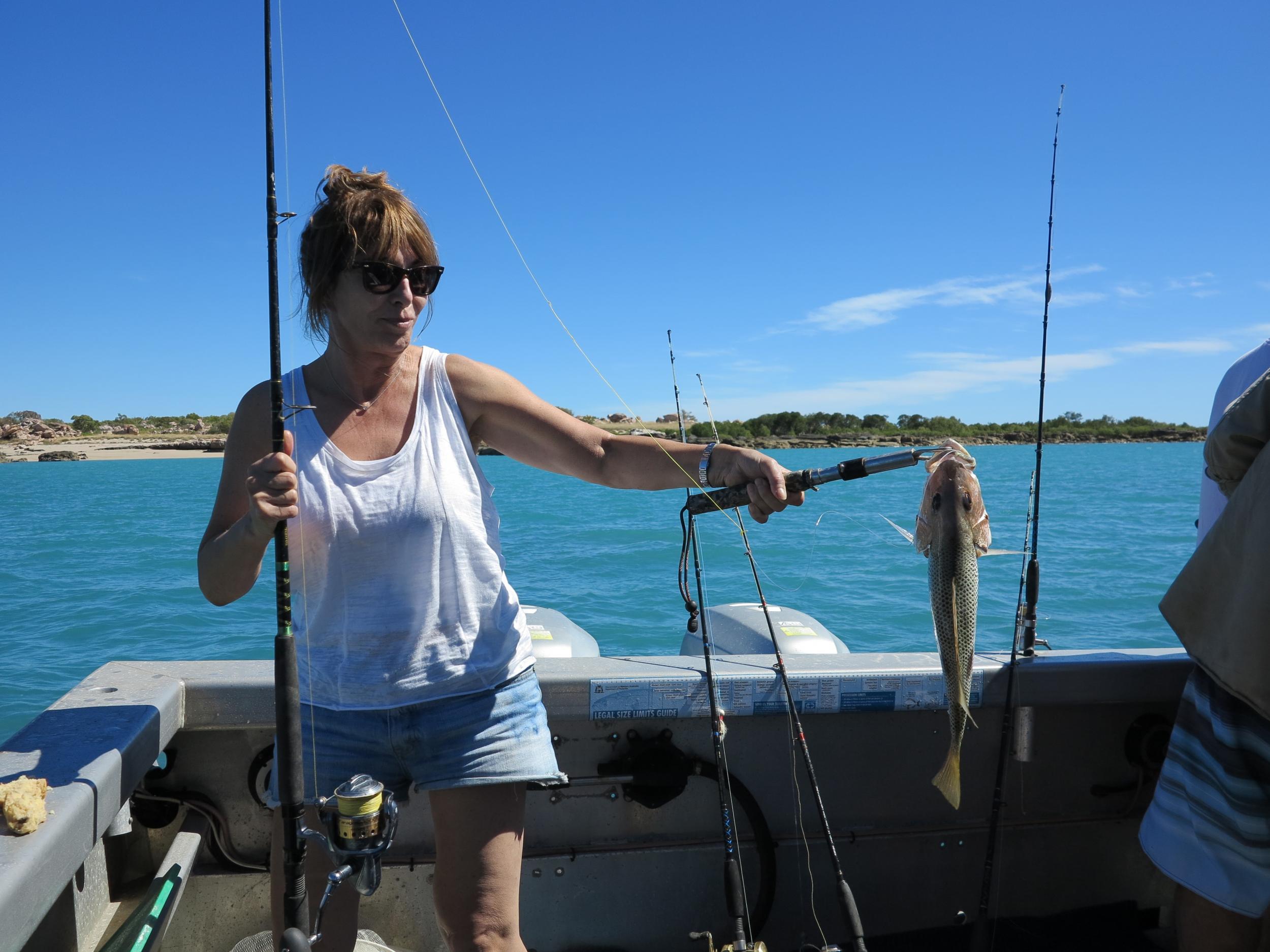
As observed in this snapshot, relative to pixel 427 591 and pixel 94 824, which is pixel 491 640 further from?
pixel 94 824

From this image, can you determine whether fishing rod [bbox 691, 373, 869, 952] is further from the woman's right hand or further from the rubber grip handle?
the woman's right hand

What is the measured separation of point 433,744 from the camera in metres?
1.84

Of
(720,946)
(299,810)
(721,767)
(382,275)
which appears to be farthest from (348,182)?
(720,946)

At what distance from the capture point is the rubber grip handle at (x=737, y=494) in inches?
79.4

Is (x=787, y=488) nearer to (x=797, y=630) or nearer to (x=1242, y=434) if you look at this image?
(x=1242, y=434)

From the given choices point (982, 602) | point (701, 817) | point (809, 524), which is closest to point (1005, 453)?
point (809, 524)

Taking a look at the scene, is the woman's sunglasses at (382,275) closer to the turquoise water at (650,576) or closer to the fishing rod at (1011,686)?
the turquoise water at (650,576)

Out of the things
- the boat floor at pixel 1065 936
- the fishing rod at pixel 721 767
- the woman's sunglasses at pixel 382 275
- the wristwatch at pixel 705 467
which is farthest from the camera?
the boat floor at pixel 1065 936

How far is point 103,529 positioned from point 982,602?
23.7m

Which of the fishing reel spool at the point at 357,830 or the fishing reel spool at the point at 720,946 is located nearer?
the fishing reel spool at the point at 357,830

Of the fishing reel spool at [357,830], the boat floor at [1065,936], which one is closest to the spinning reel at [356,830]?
the fishing reel spool at [357,830]

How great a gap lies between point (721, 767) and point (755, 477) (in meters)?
0.99

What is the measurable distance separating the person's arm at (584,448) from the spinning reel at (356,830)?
75 cm

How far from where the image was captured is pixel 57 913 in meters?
2.35
